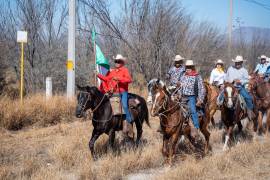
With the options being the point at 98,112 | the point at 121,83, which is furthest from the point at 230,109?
the point at 98,112

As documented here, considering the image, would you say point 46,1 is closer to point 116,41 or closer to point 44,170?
point 116,41

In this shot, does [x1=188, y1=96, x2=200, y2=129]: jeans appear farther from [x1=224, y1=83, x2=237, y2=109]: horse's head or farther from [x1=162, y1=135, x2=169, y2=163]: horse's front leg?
[x1=224, y1=83, x2=237, y2=109]: horse's head

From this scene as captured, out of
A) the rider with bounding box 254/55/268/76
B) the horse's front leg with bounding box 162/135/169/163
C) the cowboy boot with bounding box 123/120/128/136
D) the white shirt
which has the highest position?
the rider with bounding box 254/55/268/76

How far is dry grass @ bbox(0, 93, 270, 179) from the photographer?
310 inches

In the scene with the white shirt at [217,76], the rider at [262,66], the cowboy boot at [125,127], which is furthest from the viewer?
the rider at [262,66]

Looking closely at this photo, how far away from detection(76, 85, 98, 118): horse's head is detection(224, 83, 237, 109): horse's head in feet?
11.7

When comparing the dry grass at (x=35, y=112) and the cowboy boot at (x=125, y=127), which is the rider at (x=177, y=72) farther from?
the dry grass at (x=35, y=112)

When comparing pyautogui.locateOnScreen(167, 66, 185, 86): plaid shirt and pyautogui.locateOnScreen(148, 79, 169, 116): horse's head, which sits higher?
pyautogui.locateOnScreen(167, 66, 185, 86): plaid shirt

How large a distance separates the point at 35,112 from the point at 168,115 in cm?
614

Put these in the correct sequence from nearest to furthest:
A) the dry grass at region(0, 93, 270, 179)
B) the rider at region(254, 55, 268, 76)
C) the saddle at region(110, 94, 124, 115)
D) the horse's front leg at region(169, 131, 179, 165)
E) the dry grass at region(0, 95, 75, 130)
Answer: the dry grass at region(0, 93, 270, 179) → the horse's front leg at region(169, 131, 179, 165) → the saddle at region(110, 94, 124, 115) → the dry grass at region(0, 95, 75, 130) → the rider at region(254, 55, 268, 76)

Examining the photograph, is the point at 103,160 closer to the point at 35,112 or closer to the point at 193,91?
the point at 193,91

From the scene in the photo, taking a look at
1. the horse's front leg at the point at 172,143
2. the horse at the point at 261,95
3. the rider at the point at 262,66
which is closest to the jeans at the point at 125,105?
the horse's front leg at the point at 172,143

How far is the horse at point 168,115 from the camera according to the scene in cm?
834

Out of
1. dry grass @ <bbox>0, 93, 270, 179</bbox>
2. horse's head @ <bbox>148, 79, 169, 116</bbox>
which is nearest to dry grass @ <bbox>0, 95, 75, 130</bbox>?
dry grass @ <bbox>0, 93, 270, 179</bbox>
